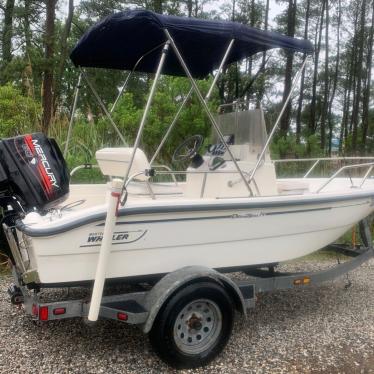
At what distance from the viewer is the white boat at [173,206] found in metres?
3.28

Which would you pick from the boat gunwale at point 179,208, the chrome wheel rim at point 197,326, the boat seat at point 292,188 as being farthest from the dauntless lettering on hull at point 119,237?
the boat seat at point 292,188

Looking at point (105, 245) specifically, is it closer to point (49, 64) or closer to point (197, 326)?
point (197, 326)

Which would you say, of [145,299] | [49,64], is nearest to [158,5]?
[49,64]

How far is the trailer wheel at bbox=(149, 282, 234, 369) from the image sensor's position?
335cm

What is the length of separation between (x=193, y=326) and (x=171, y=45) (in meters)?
2.05

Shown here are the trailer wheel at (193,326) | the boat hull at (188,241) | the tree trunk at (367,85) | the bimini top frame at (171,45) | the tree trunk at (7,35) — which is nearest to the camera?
the boat hull at (188,241)

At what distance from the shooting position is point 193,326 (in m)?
3.51

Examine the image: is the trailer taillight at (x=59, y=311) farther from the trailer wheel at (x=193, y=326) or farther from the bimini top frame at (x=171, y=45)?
the bimini top frame at (x=171, y=45)

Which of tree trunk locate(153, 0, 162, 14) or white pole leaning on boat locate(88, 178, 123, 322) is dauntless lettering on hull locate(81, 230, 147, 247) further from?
tree trunk locate(153, 0, 162, 14)

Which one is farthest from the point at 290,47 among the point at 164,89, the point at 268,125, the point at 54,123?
the point at 164,89

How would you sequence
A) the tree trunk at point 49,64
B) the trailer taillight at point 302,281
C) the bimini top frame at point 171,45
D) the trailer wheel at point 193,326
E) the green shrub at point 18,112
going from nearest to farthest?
the trailer wheel at point 193,326 → the bimini top frame at point 171,45 → the trailer taillight at point 302,281 → the green shrub at point 18,112 → the tree trunk at point 49,64

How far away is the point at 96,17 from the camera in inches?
914

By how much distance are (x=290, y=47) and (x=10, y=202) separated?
2596mm

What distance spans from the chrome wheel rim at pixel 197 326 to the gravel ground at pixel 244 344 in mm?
180
